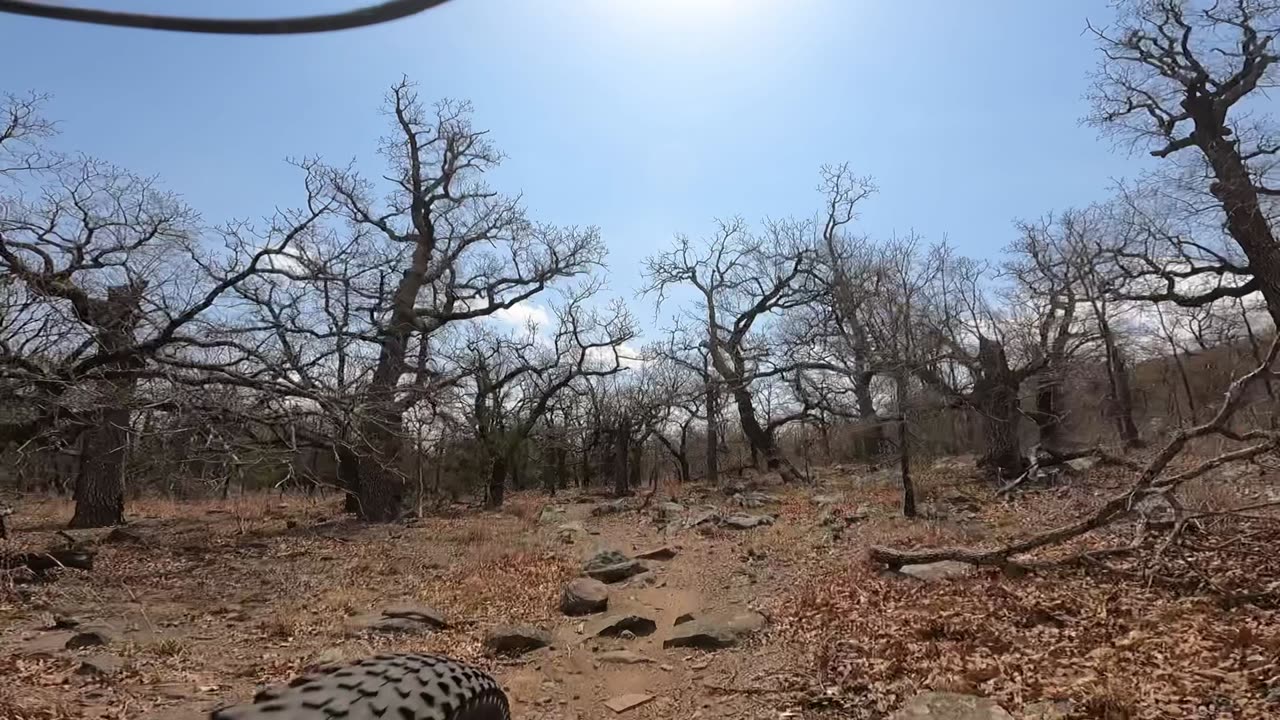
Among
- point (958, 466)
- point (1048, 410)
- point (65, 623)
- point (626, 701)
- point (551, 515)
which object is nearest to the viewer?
point (626, 701)

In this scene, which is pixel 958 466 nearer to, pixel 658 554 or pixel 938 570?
pixel 658 554

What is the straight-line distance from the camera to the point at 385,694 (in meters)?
2.87

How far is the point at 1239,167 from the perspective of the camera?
51.5ft

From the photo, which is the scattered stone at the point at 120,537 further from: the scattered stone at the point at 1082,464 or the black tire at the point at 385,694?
the scattered stone at the point at 1082,464

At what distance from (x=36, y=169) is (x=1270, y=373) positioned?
54.9 feet

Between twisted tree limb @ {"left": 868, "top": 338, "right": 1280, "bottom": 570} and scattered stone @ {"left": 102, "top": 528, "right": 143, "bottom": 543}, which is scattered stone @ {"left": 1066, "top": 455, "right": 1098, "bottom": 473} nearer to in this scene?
twisted tree limb @ {"left": 868, "top": 338, "right": 1280, "bottom": 570}

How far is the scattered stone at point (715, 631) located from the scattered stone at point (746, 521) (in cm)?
625

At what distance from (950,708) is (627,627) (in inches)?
138

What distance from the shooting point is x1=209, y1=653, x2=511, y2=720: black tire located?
268 centimetres

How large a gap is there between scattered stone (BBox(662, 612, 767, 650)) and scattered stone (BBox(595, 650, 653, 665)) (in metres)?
0.35

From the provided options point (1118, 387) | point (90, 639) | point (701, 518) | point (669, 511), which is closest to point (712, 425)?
point (669, 511)

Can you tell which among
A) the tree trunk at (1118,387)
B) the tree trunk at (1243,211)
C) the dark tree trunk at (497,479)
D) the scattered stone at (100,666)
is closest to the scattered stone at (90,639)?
the scattered stone at (100,666)

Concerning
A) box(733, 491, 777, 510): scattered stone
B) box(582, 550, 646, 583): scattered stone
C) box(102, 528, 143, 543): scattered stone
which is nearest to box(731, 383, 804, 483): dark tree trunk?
box(733, 491, 777, 510): scattered stone

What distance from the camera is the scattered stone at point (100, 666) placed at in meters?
5.10
